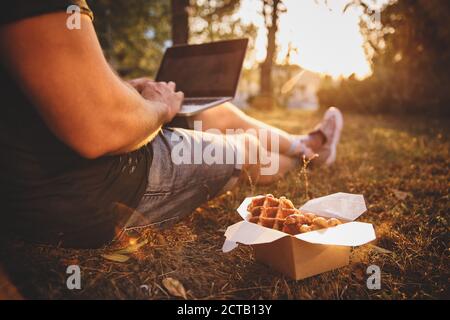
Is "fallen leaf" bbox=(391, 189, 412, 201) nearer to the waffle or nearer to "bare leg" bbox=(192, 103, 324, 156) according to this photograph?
"bare leg" bbox=(192, 103, 324, 156)

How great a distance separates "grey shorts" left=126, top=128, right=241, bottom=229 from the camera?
5.87 feet

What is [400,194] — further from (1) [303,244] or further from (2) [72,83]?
(2) [72,83]

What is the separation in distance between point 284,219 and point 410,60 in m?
8.23

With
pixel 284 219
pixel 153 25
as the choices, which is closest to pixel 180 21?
pixel 284 219

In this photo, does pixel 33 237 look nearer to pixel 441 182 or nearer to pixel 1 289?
pixel 1 289

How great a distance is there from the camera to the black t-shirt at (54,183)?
4.55 ft

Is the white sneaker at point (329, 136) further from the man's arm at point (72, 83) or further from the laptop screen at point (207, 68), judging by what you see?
the man's arm at point (72, 83)

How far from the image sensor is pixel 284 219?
1.64 meters

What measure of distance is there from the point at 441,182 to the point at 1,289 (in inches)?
121

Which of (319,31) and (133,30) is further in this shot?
(133,30)

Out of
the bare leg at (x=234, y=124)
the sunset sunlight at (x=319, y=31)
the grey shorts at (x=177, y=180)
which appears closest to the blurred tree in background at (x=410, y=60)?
the sunset sunlight at (x=319, y=31)

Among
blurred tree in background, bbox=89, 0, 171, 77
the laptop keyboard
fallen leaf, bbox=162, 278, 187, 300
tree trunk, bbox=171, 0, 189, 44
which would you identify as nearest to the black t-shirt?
fallen leaf, bbox=162, 278, 187, 300
